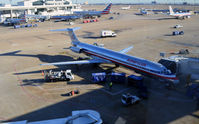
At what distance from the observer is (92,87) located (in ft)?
82.2

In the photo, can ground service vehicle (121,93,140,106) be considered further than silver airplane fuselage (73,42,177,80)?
No

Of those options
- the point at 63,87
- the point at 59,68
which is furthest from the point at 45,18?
the point at 63,87

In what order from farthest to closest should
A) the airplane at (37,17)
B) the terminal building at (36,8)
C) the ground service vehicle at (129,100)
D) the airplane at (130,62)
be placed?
the terminal building at (36,8)
the airplane at (37,17)
the airplane at (130,62)
the ground service vehicle at (129,100)

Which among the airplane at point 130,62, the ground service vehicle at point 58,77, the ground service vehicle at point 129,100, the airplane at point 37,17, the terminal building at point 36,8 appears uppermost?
the terminal building at point 36,8

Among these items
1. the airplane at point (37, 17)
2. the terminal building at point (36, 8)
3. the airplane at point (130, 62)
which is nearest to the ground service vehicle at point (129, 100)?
the airplane at point (130, 62)

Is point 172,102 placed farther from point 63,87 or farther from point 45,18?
point 45,18

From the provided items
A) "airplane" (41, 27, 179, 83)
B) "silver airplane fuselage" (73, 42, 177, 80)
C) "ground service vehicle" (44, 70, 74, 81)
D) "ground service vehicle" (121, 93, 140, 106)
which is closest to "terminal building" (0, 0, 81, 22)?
"airplane" (41, 27, 179, 83)

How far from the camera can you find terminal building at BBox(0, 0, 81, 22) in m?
122

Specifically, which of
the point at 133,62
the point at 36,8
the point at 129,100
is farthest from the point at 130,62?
the point at 36,8

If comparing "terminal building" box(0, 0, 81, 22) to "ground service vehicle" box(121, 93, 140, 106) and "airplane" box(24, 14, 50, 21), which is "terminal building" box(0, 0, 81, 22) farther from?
"ground service vehicle" box(121, 93, 140, 106)

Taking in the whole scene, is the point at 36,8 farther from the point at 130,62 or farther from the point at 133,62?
the point at 133,62

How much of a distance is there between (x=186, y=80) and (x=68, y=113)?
57.2ft

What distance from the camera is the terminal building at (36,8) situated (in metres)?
122

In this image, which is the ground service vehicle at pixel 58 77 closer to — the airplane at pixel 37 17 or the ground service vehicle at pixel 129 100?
the ground service vehicle at pixel 129 100
